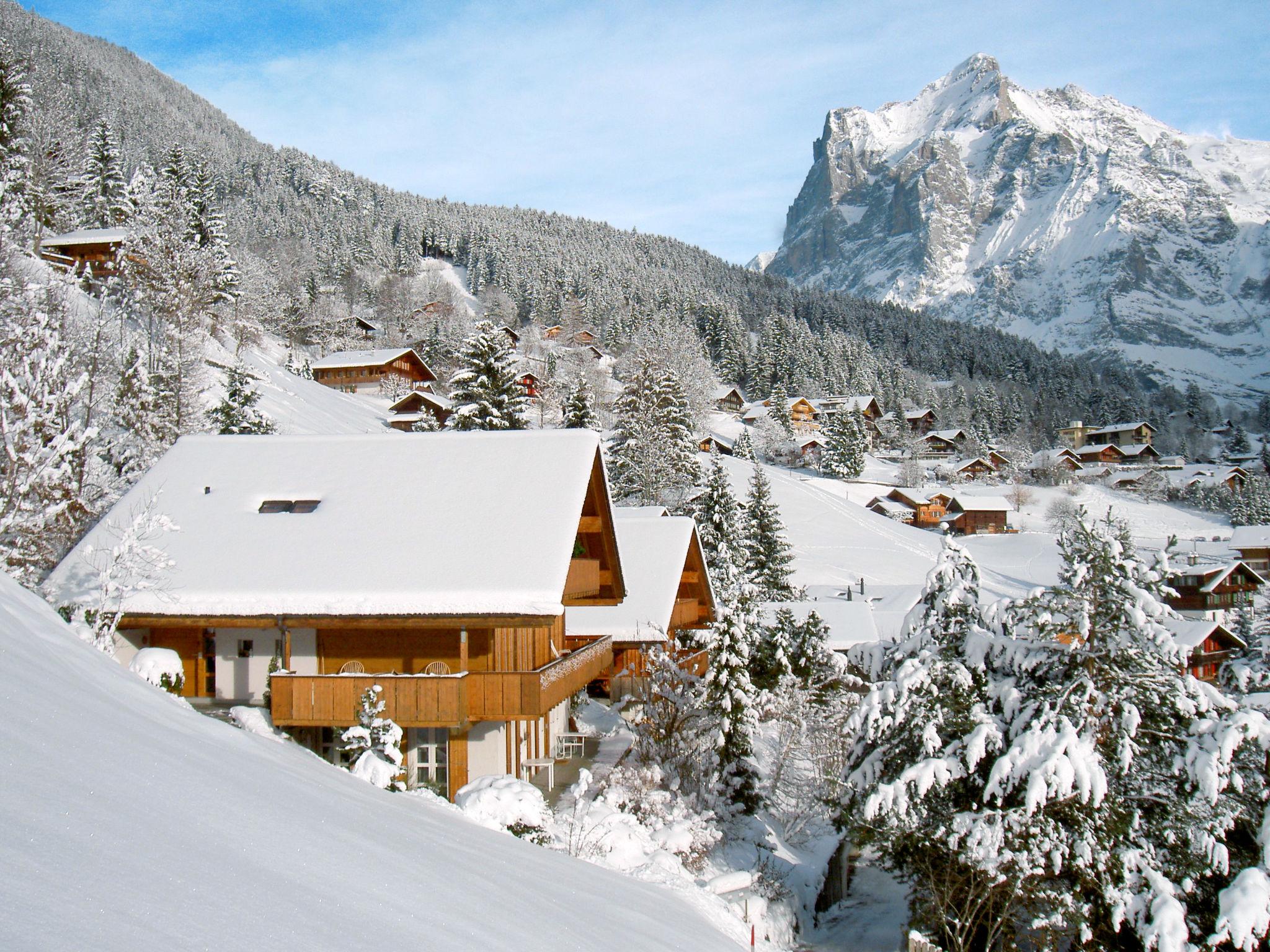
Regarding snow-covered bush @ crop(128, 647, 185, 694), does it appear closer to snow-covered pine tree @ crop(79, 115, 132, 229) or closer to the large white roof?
the large white roof

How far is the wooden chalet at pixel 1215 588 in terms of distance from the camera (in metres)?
63.0

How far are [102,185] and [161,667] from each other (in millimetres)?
68594

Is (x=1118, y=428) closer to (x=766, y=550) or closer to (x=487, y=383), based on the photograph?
(x=766, y=550)

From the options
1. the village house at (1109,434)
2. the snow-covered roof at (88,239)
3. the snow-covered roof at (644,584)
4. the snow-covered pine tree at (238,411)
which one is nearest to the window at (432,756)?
the snow-covered roof at (644,584)

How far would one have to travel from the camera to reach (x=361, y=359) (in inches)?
3285

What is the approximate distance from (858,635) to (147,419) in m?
30.8

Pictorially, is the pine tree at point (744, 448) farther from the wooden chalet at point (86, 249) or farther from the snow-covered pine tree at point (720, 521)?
the wooden chalet at point (86, 249)

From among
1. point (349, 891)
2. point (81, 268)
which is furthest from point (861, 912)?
point (81, 268)

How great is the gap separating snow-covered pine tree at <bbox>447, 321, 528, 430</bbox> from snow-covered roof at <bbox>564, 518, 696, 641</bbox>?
46.0 ft

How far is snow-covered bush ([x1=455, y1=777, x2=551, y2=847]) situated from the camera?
40.3ft

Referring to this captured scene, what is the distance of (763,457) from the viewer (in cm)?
9456

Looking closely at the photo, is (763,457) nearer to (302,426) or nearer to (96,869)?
(302,426)

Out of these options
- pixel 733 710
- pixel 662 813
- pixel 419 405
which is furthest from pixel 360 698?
pixel 419 405

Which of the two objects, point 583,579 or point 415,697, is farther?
point 583,579
